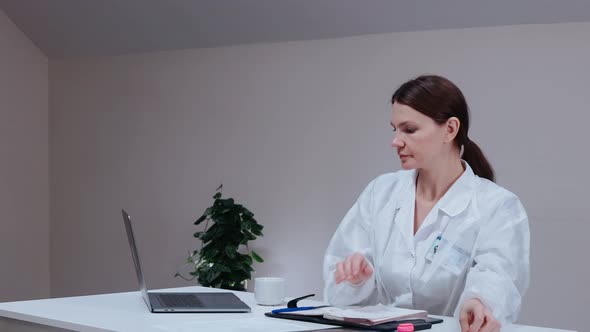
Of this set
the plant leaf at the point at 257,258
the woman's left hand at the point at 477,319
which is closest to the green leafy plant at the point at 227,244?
the plant leaf at the point at 257,258

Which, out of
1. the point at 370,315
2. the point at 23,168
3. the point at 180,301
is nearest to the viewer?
the point at 370,315

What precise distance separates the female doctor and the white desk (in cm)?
30

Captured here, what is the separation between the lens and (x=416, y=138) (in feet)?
8.98

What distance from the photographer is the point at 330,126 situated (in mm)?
4801

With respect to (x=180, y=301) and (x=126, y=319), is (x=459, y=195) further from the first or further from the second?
(x=126, y=319)

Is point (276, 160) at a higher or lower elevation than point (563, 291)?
higher

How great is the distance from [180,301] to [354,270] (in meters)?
0.52

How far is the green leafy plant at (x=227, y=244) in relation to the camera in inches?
189

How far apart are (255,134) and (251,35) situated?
58cm

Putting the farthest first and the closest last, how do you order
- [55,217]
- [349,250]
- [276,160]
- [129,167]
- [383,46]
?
[55,217], [129,167], [276,160], [383,46], [349,250]

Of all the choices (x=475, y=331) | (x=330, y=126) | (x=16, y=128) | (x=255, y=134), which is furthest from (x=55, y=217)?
(x=475, y=331)

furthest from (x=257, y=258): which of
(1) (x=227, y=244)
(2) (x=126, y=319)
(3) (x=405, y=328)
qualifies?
(3) (x=405, y=328)

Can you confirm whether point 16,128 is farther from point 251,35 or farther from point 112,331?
point 112,331

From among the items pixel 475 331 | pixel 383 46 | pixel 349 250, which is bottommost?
pixel 475 331
